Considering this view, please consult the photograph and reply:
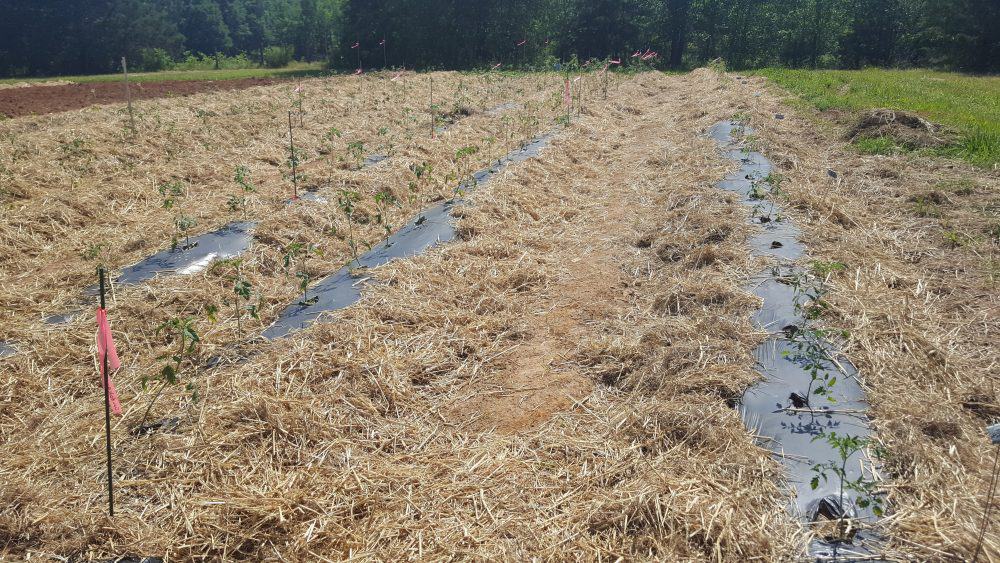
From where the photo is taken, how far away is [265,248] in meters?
6.06

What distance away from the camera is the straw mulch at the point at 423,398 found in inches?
108

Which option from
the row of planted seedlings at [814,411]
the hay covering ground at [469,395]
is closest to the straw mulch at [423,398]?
the hay covering ground at [469,395]

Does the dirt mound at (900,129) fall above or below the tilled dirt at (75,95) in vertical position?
below

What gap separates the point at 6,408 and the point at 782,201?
23.6 feet

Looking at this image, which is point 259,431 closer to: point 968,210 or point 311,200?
point 311,200

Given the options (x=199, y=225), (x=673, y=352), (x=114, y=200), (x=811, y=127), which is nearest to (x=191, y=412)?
(x=673, y=352)

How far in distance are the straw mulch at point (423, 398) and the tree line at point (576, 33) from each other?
28.7 metres

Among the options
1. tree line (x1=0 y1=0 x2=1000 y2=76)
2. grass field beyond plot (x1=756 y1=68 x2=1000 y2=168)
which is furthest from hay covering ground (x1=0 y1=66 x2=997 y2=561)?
tree line (x1=0 y1=0 x2=1000 y2=76)

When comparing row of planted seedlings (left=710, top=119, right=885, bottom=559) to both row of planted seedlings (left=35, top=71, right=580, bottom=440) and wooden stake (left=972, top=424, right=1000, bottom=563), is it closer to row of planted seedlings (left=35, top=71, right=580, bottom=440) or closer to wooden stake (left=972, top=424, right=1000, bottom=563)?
wooden stake (left=972, top=424, right=1000, bottom=563)

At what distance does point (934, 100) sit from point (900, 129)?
531 cm

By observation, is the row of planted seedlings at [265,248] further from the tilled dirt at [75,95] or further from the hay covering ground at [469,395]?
the tilled dirt at [75,95]

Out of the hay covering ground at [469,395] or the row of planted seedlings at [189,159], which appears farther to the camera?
the row of planted seedlings at [189,159]

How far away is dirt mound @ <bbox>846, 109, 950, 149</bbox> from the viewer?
30.5ft

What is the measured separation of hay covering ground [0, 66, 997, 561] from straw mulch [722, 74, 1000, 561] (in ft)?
0.07
